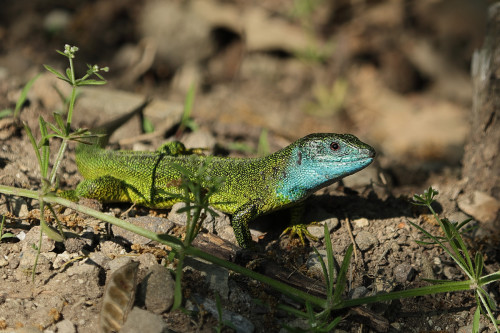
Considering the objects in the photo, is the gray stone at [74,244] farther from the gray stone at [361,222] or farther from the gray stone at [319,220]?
the gray stone at [361,222]

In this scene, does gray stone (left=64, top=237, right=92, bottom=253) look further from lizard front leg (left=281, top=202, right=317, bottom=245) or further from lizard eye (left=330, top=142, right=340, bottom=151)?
lizard eye (left=330, top=142, right=340, bottom=151)

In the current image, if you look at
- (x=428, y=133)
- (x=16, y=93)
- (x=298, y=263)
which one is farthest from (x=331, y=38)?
(x=298, y=263)

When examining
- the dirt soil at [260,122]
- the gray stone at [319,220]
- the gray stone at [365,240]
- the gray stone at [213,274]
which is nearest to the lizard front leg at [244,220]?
the dirt soil at [260,122]

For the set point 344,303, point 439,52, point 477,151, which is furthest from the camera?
point 439,52

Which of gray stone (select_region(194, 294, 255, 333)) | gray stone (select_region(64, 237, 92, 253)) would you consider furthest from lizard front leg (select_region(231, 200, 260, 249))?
gray stone (select_region(64, 237, 92, 253))

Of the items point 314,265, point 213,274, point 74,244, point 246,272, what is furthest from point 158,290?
point 314,265

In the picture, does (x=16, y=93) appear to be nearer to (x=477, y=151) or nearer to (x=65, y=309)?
(x=65, y=309)
